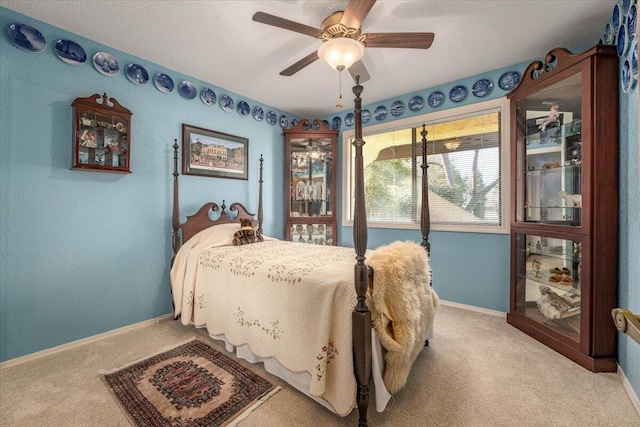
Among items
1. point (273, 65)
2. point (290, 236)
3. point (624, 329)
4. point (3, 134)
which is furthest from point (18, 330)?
point (624, 329)

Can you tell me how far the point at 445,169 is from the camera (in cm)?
346

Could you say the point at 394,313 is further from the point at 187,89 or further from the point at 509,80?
the point at 187,89

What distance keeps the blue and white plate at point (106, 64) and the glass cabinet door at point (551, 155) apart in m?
3.95

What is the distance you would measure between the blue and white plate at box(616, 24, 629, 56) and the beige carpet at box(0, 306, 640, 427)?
227cm

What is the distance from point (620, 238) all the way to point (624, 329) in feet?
6.02

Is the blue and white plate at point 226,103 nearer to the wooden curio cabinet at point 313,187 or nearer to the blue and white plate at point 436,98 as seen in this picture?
the wooden curio cabinet at point 313,187

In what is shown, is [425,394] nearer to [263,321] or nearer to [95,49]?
[263,321]

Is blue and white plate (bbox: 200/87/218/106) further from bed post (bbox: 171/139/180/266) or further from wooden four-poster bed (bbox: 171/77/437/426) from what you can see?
wooden four-poster bed (bbox: 171/77/437/426)

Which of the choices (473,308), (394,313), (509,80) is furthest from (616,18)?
(473,308)

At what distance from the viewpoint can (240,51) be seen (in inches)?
102

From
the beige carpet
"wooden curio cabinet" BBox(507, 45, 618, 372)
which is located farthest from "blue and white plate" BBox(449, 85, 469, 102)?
the beige carpet

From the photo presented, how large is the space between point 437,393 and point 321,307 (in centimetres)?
95

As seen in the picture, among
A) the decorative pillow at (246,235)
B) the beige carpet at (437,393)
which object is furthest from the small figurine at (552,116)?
the decorative pillow at (246,235)

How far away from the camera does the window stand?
10.2 ft
